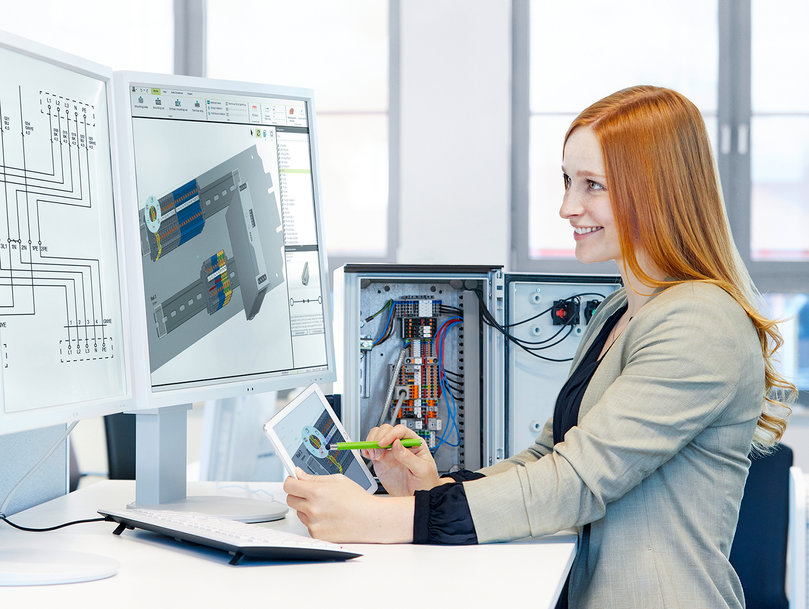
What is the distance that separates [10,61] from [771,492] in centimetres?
162

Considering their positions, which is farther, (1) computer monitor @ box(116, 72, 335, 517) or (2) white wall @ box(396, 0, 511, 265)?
(2) white wall @ box(396, 0, 511, 265)

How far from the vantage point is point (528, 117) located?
3301mm

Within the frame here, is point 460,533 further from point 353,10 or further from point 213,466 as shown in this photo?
point 353,10

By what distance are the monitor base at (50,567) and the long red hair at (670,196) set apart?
2.46ft

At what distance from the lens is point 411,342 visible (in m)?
1.57

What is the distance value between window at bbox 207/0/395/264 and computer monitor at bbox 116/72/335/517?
205cm

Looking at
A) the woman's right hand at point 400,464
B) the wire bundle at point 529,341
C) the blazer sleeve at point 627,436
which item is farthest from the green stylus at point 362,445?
the wire bundle at point 529,341

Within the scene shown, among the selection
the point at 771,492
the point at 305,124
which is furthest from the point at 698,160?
the point at 771,492

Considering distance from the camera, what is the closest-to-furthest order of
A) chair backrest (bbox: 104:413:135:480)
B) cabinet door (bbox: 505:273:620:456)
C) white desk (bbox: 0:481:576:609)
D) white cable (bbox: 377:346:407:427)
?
1. white desk (bbox: 0:481:576:609)
2. white cable (bbox: 377:346:407:427)
3. cabinet door (bbox: 505:273:620:456)
4. chair backrest (bbox: 104:413:135:480)

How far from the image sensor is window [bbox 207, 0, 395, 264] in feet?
11.1

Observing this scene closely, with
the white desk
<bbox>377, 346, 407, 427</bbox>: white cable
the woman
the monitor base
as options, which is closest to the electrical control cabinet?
<bbox>377, 346, 407, 427</bbox>: white cable

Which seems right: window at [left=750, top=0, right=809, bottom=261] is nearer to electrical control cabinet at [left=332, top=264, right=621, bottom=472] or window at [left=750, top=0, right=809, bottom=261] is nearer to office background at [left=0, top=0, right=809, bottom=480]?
office background at [left=0, top=0, right=809, bottom=480]

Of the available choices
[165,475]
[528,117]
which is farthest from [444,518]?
[528,117]

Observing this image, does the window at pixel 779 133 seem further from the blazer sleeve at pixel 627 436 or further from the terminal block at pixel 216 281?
the terminal block at pixel 216 281
